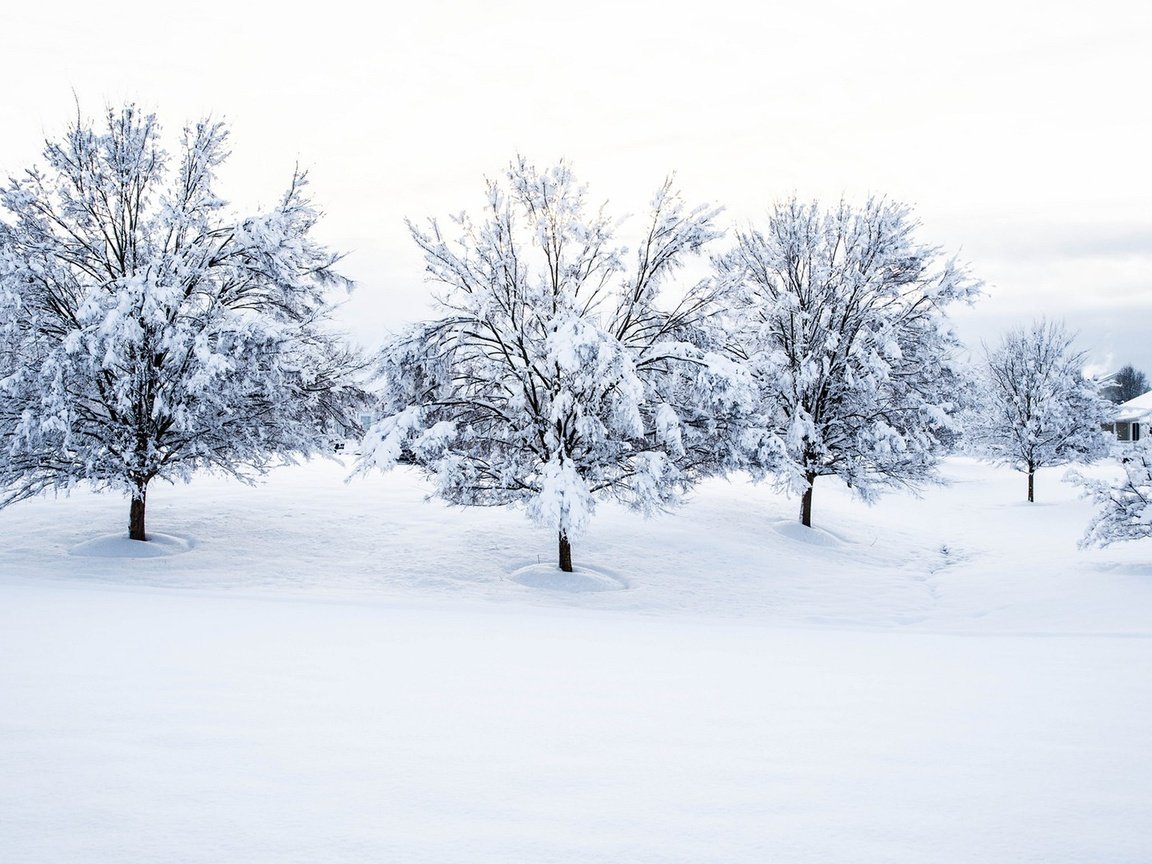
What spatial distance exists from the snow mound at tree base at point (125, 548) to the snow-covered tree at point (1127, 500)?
17.2 m

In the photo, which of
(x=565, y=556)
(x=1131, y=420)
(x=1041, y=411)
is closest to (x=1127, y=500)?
(x=565, y=556)

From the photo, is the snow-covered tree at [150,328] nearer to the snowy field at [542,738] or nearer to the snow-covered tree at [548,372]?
the snow-covered tree at [548,372]

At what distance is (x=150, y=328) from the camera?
13.7 metres

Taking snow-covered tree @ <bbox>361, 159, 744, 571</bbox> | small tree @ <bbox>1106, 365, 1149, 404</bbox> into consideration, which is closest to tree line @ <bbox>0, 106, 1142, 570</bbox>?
snow-covered tree @ <bbox>361, 159, 744, 571</bbox>

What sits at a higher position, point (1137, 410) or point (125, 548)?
point (1137, 410)

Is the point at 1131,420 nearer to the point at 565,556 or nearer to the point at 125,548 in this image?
the point at 565,556

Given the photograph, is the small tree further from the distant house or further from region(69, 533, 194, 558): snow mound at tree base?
region(69, 533, 194, 558): snow mound at tree base

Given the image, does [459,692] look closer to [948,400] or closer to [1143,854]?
[1143,854]

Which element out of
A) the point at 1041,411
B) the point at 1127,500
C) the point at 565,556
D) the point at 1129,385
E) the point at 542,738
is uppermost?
the point at 1129,385

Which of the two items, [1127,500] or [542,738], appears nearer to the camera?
[542,738]

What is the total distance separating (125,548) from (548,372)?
352 inches

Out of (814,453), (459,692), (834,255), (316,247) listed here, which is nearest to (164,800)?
(459,692)

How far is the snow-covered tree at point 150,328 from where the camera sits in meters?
13.0

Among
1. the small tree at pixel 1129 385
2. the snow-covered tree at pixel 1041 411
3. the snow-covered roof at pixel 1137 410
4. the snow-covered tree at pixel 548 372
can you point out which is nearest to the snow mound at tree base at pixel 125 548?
the snow-covered tree at pixel 548 372
